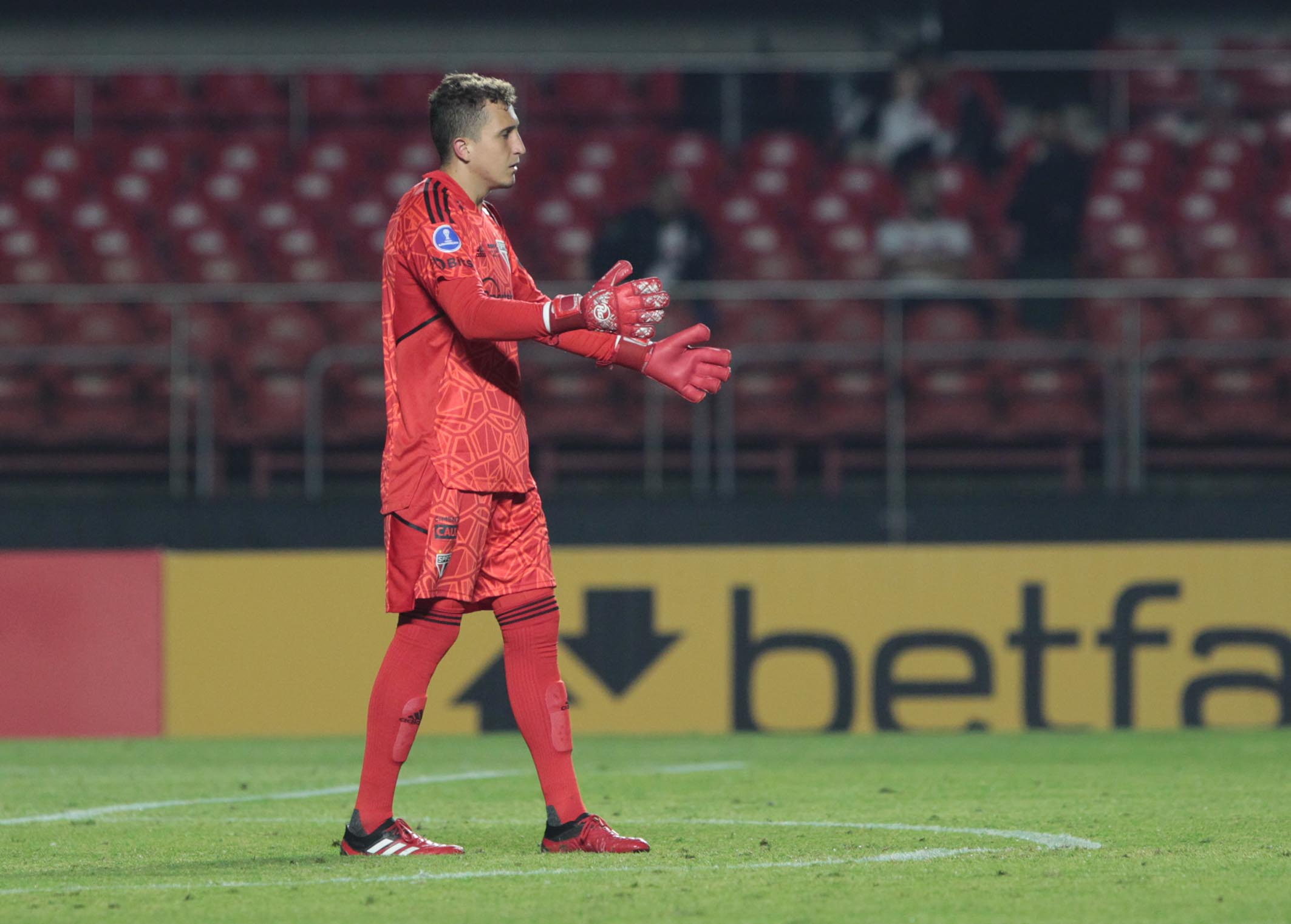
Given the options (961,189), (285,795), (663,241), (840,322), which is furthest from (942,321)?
(285,795)

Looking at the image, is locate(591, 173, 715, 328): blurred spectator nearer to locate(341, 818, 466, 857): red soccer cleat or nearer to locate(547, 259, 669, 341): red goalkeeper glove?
locate(547, 259, 669, 341): red goalkeeper glove

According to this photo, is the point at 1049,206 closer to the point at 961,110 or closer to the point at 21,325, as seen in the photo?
the point at 961,110

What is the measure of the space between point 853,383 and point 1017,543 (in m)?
1.44

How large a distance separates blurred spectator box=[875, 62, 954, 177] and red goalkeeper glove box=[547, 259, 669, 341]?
8.78 meters

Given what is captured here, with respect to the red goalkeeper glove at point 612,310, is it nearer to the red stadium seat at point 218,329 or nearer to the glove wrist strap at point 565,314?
the glove wrist strap at point 565,314

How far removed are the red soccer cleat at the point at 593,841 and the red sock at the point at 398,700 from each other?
Result: 42 cm

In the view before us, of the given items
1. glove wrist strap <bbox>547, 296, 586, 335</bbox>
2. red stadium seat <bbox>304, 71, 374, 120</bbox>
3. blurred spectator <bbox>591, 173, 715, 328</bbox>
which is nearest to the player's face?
glove wrist strap <bbox>547, 296, 586, 335</bbox>

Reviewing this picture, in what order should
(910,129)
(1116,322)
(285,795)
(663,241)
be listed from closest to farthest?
1. (285,795)
2. (1116,322)
3. (663,241)
4. (910,129)

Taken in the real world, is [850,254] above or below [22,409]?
above

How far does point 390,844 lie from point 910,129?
9404 mm

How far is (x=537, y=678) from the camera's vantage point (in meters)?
4.81

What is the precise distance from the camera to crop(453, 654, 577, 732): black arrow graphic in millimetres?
9430

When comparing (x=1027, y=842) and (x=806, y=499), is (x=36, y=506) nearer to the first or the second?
(x=806, y=499)

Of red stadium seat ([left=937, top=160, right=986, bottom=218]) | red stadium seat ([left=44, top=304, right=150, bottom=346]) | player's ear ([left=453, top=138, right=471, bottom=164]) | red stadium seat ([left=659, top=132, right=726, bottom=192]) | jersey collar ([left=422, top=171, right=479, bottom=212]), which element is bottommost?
jersey collar ([left=422, top=171, right=479, bottom=212])
